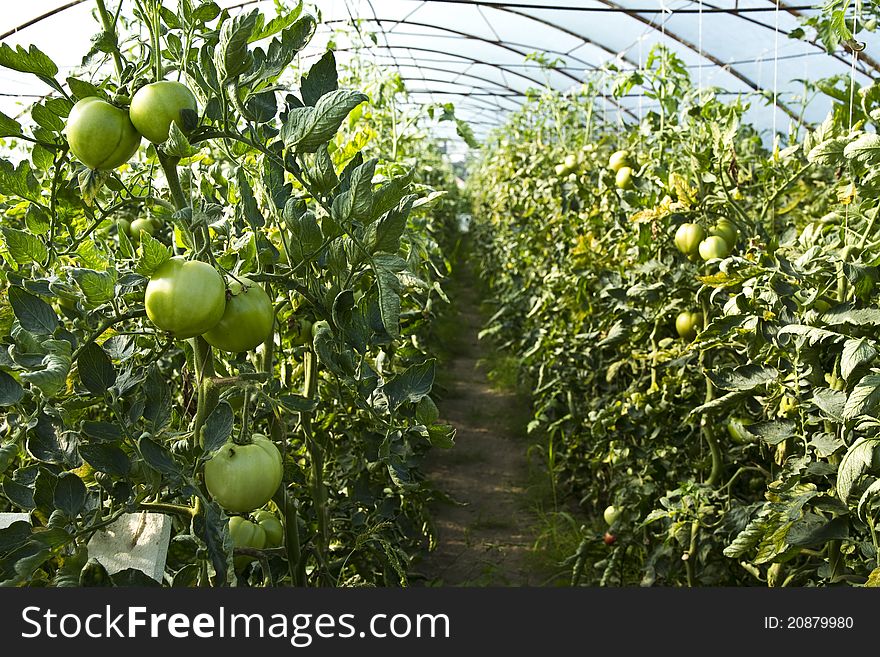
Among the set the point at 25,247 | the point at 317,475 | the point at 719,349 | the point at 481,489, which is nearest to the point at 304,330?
the point at 317,475

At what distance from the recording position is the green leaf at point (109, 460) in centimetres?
85

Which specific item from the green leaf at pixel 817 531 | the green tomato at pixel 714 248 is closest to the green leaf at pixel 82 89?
the green leaf at pixel 817 531

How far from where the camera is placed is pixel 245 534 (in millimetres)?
1079

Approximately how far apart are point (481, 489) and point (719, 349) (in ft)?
6.14

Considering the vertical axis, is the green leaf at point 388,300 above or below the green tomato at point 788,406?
above

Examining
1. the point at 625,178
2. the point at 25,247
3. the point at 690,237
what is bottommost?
the point at 25,247

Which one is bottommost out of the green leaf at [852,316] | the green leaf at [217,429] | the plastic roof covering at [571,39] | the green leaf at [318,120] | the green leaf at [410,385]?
the green leaf at [217,429]

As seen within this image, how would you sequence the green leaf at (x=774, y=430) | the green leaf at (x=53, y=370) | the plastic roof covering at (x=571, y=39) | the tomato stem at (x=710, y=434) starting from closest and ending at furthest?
the green leaf at (x=53, y=370)
the green leaf at (x=774, y=430)
the tomato stem at (x=710, y=434)
the plastic roof covering at (x=571, y=39)

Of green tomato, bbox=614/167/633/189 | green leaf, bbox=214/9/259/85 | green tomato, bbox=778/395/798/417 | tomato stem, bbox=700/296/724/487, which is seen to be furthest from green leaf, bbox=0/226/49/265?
green tomato, bbox=614/167/633/189

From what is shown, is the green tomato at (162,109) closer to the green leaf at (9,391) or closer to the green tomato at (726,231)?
the green leaf at (9,391)

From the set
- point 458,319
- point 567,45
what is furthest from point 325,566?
point 567,45

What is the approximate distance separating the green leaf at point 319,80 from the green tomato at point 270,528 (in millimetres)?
607

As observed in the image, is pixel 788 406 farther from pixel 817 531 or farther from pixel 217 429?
pixel 217 429

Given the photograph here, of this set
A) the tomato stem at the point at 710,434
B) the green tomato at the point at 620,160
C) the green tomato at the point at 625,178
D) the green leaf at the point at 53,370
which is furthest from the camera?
the green tomato at the point at 620,160
